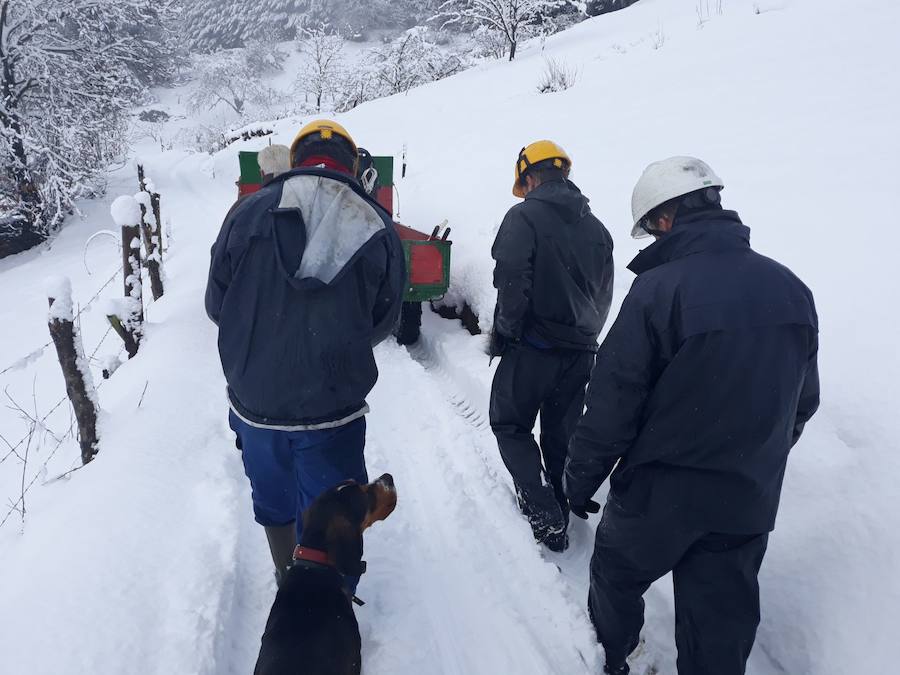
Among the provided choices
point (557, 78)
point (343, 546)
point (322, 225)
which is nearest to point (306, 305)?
point (322, 225)

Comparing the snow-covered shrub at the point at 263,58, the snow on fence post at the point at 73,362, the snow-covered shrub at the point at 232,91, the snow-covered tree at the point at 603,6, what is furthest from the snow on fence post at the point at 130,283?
the snow-covered shrub at the point at 263,58

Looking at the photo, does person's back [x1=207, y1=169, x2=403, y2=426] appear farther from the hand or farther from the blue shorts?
the hand

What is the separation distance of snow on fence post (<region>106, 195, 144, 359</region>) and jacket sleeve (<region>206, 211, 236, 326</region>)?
3254mm

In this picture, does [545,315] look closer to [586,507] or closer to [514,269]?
[514,269]

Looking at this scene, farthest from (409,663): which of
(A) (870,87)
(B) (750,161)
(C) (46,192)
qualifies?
(C) (46,192)

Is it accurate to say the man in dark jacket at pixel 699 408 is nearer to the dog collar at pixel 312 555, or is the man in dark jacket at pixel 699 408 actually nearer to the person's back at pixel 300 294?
the person's back at pixel 300 294

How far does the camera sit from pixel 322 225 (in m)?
1.62

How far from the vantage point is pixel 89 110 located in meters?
13.4

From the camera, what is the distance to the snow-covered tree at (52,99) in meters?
12.0

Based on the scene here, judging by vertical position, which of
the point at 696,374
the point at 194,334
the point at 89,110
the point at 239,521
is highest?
the point at 89,110

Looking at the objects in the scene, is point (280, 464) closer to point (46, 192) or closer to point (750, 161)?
point (750, 161)

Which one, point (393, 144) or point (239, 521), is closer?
point (239, 521)

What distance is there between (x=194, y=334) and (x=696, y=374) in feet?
14.3

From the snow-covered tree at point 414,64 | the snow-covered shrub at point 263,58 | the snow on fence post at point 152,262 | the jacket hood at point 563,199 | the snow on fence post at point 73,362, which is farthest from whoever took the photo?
the snow-covered shrub at point 263,58
